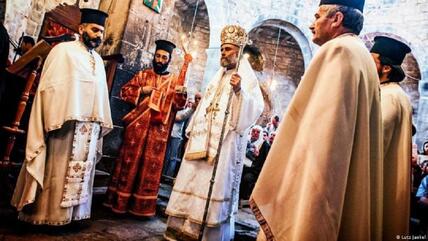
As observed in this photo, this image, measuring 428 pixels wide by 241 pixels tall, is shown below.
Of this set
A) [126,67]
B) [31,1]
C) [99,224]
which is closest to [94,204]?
[99,224]

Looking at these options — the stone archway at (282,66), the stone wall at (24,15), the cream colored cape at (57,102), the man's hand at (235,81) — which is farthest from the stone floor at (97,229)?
the stone archway at (282,66)

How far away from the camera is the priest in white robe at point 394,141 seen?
2.37m

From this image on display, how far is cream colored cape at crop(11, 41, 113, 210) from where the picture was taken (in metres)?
3.00

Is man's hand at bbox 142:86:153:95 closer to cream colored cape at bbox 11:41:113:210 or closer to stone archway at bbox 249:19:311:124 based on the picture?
cream colored cape at bbox 11:41:113:210

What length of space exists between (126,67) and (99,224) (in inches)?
106

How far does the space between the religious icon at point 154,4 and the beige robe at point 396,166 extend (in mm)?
4182

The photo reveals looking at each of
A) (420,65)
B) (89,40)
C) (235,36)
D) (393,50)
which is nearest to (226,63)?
(235,36)

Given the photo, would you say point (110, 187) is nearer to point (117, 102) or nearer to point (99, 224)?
point (99, 224)

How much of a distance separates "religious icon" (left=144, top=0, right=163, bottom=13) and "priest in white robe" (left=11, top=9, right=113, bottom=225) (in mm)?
2146

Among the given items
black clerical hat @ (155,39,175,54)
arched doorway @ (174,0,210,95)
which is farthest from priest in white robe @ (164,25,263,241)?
arched doorway @ (174,0,210,95)

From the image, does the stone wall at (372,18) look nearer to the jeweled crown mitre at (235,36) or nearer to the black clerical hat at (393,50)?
the jeweled crown mitre at (235,36)

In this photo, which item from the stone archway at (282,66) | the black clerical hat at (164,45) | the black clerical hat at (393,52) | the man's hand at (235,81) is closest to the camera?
the black clerical hat at (393,52)

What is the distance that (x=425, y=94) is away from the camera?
37.3 ft

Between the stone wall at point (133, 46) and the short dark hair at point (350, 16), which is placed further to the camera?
the stone wall at point (133, 46)
